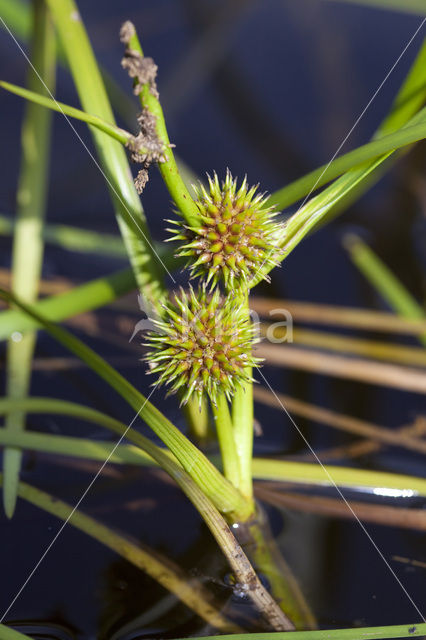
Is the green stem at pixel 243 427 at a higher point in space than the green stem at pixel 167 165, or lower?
lower

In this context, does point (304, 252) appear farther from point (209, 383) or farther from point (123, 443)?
point (209, 383)

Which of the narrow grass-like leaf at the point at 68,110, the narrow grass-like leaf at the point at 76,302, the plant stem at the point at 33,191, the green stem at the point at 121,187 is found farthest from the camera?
the plant stem at the point at 33,191

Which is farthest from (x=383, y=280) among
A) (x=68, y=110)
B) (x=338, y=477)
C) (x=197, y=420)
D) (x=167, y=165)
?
(x=68, y=110)

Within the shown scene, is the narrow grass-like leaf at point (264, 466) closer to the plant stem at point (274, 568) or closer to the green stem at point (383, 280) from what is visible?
the plant stem at point (274, 568)

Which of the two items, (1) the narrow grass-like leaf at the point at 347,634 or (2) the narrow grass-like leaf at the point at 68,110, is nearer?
(2) the narrow grass-like leaf at the point at 68,110

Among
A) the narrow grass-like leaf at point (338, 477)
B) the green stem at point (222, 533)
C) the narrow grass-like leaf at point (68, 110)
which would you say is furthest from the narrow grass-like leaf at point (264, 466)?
the narrow grass-like leaf at point (68, 110)

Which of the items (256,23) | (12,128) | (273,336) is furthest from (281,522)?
(256,23)

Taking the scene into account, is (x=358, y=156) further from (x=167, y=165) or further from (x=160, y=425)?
(x=160, y=425)

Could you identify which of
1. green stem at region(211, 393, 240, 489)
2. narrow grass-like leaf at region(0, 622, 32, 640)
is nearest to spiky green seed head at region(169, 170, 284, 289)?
green stem at region(211, 393, 240, 489)
